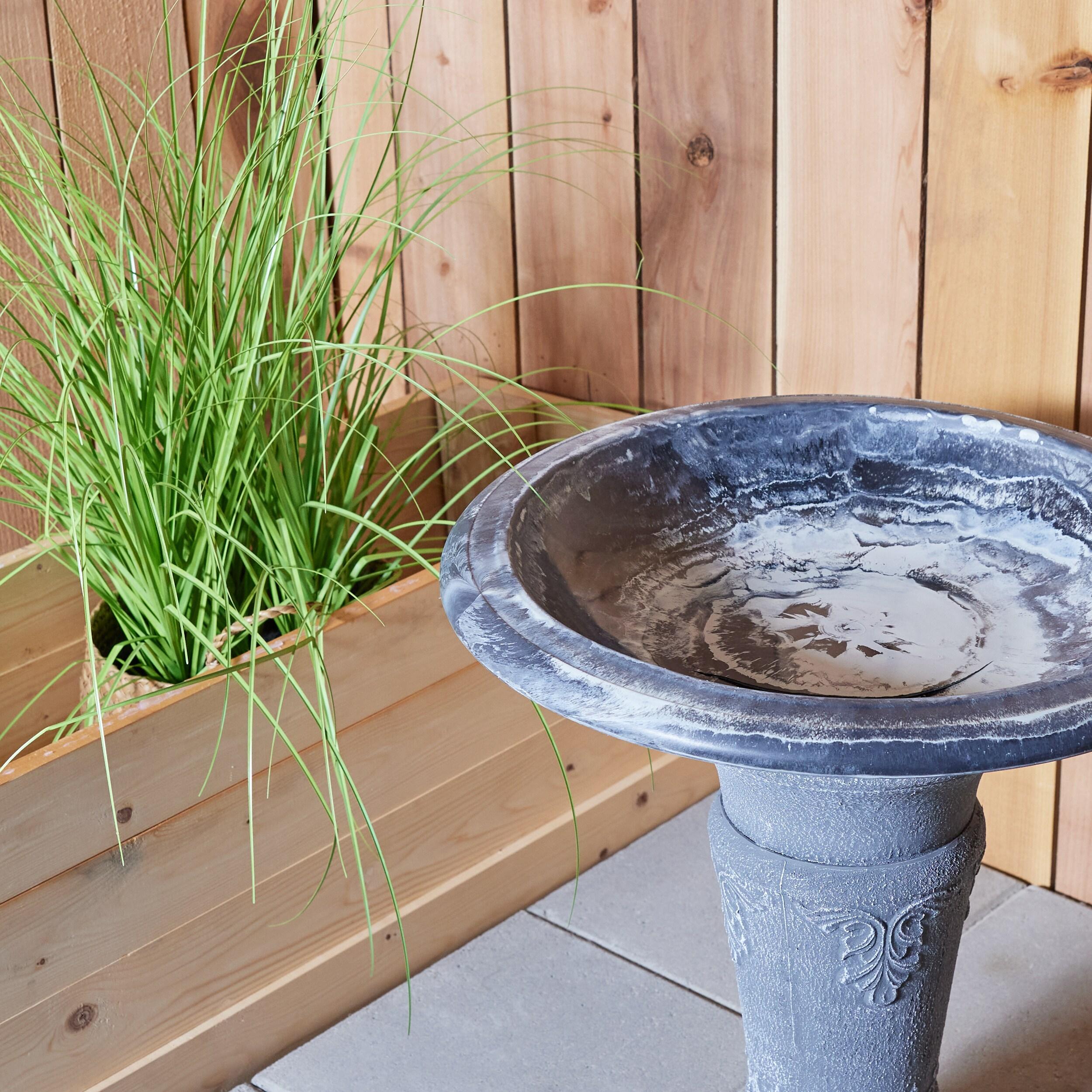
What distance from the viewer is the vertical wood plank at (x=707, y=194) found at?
146 cm

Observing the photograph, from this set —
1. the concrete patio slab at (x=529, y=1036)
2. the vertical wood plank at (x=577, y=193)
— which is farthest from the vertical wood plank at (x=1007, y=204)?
the concrete patio slab at (x=529, y=1036)

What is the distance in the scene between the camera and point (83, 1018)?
120 centimetres

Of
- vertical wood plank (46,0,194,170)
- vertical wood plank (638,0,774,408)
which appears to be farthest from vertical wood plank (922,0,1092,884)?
vertical wood plank (46,0,194,170)

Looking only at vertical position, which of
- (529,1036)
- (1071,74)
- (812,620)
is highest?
(1071,74)

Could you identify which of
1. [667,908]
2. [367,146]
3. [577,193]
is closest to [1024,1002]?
[667,908]

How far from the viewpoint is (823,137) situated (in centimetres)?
141

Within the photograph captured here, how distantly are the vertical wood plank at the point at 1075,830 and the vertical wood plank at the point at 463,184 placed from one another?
3.01ft

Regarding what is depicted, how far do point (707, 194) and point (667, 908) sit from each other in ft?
2.92

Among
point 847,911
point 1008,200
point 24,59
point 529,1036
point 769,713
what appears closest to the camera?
point 769,713

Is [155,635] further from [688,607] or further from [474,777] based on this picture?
[688,607]

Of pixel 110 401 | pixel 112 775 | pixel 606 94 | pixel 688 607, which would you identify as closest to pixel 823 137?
pixel 606 94

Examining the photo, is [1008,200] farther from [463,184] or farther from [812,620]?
[463,184]

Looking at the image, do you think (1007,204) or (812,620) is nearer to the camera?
(812,620)

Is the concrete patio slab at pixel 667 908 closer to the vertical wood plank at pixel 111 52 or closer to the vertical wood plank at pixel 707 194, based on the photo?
the vertical wood plank at pixel 707 194
